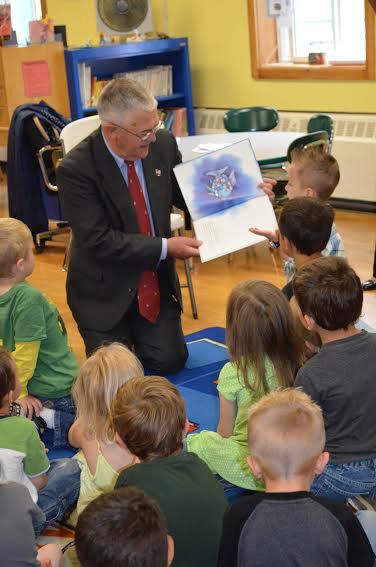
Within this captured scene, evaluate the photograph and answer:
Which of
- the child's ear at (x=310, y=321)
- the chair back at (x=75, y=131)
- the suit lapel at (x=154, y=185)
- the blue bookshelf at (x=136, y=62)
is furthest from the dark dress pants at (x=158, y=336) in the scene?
the blue bookshelf at (x=136, y=62)

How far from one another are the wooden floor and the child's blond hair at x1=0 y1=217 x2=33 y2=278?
131 centimetres

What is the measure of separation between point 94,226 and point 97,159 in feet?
0.98

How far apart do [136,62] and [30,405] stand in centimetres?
525

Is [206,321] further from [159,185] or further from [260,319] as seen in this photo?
[260,319]

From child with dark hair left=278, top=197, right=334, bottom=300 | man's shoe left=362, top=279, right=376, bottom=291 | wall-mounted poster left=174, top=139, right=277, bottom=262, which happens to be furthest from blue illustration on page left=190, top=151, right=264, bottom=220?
man's shoe left=362, top=279, right=376, bottom=291

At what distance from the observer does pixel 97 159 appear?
3906 millimetres

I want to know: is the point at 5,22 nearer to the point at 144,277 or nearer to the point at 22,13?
the point at 22,13

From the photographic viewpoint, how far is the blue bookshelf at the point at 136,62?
7121 millimetres

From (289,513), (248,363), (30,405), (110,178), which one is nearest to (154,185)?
(110,178)

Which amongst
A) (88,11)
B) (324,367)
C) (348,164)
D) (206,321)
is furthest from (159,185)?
(88,11)

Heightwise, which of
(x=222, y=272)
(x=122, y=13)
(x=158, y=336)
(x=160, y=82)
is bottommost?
(x=222, y=272)

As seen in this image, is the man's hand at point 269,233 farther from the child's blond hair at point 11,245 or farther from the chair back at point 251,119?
the chair back at point 251,119

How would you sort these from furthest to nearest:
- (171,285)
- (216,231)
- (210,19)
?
(210,19)
(171,285)
(216,231)

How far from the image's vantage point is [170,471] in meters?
2.14
